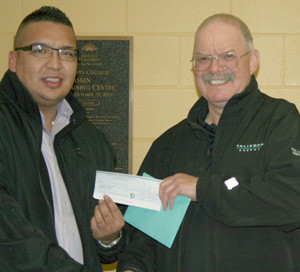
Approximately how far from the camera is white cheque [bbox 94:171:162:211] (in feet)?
5.21

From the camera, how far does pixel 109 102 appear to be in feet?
9.13

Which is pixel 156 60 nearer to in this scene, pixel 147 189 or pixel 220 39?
pixel 220 39

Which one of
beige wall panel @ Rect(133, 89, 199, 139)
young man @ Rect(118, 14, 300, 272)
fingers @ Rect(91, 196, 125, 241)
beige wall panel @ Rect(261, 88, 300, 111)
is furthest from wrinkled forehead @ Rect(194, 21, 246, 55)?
beige wall panel @ Rect(261, 88, 300, 111)

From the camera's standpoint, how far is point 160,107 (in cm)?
283

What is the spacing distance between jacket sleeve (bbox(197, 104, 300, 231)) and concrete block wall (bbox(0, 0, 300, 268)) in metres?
1.30

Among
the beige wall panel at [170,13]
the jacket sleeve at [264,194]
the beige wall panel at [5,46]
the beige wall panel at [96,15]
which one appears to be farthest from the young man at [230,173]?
the beige wall panel at [5,46]

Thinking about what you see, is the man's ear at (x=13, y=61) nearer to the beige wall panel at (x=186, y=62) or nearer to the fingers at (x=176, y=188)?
the fingers at (x=176, y=188)

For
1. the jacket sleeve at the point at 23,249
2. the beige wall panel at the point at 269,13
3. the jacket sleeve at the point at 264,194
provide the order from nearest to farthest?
1. the jacket sleeve at the point at 23,249
2. the jacket sleeve at the point at 264,194
3. the beige wall panel at the point at 269,13

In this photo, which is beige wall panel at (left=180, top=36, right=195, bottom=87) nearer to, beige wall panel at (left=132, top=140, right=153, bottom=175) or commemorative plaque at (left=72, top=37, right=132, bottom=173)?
commemorative plaque at (left=72, top=37, right=132, bottom=173)

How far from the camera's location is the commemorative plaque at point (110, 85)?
2783mm

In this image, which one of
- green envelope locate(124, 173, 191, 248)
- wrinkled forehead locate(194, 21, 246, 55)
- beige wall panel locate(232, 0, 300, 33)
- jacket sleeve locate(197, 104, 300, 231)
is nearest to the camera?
jacket sleeve locate(197, 104, 300, 231)

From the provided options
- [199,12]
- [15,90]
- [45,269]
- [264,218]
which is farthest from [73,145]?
[199,12]

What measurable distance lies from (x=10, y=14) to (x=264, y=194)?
2.25 meters

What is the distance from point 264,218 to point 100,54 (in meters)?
1.74
